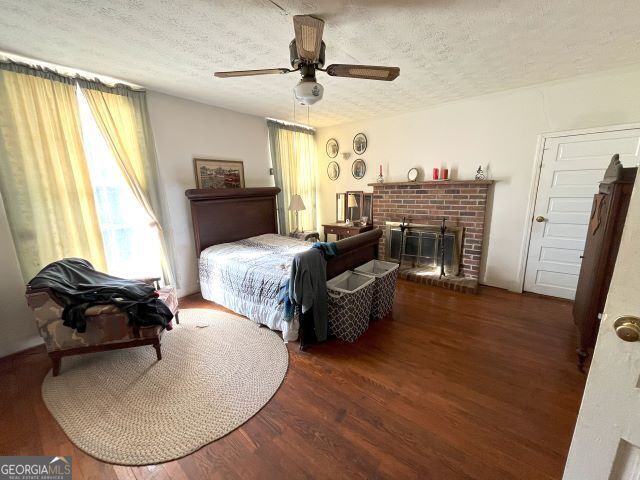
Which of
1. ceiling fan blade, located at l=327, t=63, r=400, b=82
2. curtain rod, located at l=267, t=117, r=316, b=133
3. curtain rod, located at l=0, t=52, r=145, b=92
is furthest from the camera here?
curtain rod, located at l=267, t=117, r=316, b=133

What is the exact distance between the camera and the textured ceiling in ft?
5.15

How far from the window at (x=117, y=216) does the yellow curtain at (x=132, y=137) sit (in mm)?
59

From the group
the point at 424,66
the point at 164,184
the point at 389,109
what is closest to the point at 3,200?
the point at 164,184

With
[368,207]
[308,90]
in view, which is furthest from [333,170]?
[308,90]

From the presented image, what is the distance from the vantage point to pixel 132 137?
2797 mm

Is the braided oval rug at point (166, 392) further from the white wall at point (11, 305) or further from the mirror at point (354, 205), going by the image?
the mirror at point (354, 205)

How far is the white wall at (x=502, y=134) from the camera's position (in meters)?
2.67

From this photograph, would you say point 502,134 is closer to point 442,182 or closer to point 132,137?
point 442,182

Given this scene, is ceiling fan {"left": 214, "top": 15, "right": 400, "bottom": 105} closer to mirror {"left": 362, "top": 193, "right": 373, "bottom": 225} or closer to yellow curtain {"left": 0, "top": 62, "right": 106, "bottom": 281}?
yellow curtain {"left": 0, "top": 62, "right": 106, "bottom": 281}

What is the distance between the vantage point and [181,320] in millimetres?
2814

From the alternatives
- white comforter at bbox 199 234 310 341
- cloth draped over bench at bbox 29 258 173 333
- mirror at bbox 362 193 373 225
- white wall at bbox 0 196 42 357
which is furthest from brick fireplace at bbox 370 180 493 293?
white wall at bbox 0 196 42 357

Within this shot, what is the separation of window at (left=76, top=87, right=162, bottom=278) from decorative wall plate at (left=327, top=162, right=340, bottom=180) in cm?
311

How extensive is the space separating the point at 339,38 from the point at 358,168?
2.75 m

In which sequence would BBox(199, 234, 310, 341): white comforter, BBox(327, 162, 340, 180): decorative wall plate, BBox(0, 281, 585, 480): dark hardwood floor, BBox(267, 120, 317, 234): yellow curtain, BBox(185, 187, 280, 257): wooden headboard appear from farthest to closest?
1. BBox(327, 162, 340, 180): decorative wall plate
2. BBox(267, 120, 317, 234): yellow curtain
3. BBox(185, 187, 280, 257): wooden headboard
4. BBox(199, 234, 310, 341): white comforter
5. BBox(0, 281, 585, 480): dark hardwood floor
